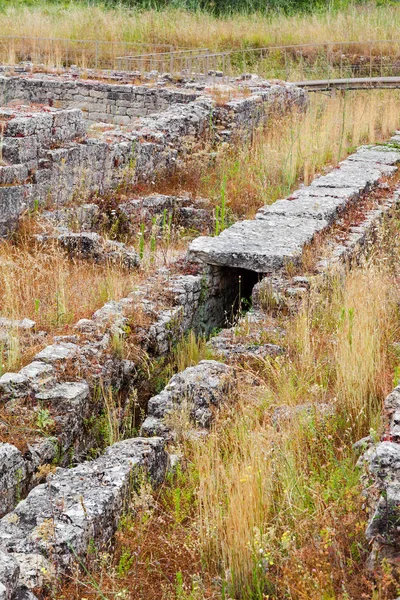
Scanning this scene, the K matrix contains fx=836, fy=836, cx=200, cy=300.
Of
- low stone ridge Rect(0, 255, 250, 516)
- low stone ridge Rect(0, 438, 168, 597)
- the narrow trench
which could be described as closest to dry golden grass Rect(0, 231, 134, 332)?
low stone ridge Rect(0, 255, 250, 516)

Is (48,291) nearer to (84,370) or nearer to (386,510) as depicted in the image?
(84,370)

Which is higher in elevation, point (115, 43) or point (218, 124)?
point (115, 43)

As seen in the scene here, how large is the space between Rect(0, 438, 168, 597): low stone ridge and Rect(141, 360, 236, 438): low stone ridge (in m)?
0.48

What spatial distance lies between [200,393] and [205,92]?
41.5ft

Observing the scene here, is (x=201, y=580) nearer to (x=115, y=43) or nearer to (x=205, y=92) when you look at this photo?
(x=205, y=92)

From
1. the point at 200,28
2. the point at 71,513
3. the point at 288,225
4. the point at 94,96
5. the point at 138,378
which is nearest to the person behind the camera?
the point at 71,513

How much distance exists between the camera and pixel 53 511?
435cm

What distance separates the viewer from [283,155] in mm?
13039

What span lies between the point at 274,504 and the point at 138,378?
8.16 ft

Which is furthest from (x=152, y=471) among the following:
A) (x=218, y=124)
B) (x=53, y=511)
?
(x=218, y=124)

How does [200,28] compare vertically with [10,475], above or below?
above

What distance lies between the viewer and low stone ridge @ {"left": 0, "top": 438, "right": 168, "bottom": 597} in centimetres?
402

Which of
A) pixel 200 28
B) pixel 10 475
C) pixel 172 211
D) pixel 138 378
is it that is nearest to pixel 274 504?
pixel 10 475

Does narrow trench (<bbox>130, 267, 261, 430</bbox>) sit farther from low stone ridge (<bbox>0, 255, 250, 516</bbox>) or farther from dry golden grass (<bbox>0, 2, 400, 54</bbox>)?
dry golden grass (<bbox>0, 2, 400, 54</bbox>)
